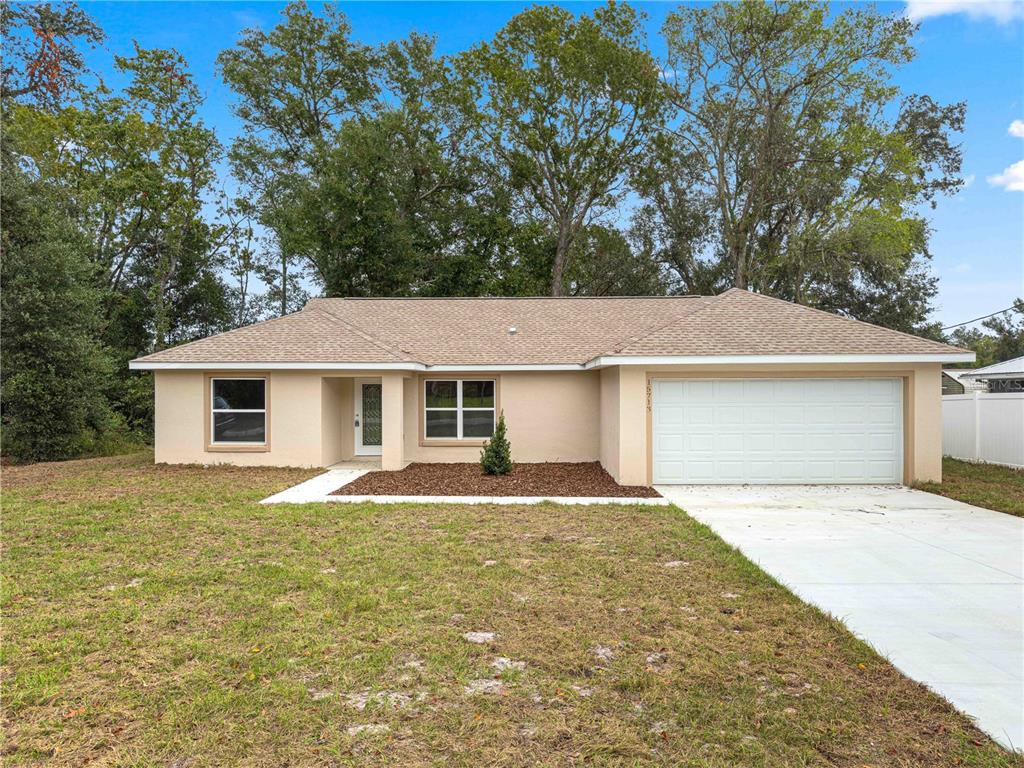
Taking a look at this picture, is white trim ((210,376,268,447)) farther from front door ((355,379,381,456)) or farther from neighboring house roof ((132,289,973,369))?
front door ((355,379,381,456))

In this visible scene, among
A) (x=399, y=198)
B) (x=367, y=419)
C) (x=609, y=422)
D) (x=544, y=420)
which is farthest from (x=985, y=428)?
(x=399, y=198)

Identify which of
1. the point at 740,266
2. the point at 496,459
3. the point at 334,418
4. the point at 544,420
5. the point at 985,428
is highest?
the point at 740,266

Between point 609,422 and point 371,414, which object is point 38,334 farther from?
point 609,422

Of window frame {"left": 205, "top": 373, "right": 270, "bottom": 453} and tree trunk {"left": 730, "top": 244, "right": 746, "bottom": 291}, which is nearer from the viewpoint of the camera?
window frame {"left": 205, "top": 373, "right": 270, "bottom": 453}

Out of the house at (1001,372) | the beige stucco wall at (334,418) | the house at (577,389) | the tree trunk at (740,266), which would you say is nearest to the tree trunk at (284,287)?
the house at (577,389)

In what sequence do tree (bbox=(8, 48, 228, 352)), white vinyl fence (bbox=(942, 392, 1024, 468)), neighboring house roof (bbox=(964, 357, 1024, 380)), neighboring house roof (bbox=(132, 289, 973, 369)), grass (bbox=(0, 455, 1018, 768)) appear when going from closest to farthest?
grass (bbox=(0, 455, 1018, 768)) → neighboring house roof (bbox=(132, 289, 973, 369)) → white vinyl fence (bbox=(942, 392, 1024, 468)) → neighboring house roof (bbox=(964, 357, 1024, 380)) → tree (bbox=(8, 48, 228, 352))

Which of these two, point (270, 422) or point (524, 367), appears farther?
point (524, 367)

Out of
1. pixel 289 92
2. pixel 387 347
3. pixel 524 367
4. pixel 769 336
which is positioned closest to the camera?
pixel 769 336

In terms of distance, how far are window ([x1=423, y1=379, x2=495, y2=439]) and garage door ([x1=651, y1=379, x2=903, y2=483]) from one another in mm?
4824

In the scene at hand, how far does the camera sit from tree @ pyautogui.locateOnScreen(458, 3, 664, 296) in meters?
26.3

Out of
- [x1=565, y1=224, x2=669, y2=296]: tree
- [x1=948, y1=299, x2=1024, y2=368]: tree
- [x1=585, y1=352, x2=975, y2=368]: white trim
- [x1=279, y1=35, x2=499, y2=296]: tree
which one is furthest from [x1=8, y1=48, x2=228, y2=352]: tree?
[x1=948, y1=299, x2=1024, y2=368]: tree

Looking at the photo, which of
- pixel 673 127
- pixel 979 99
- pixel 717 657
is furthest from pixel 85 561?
pixel 979 99

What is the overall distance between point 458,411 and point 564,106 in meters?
18.6

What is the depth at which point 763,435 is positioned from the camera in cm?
1145
